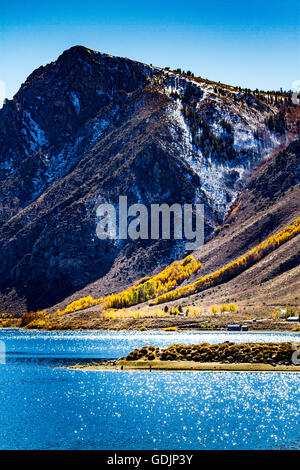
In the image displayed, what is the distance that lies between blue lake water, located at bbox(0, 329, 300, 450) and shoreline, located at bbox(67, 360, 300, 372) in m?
1.29

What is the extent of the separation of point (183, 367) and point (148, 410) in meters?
31.0

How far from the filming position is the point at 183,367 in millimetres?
98625

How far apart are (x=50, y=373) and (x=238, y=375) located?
27.7m

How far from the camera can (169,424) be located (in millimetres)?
60375

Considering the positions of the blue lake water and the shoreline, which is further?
the shoreline

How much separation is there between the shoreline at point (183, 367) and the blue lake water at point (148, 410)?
4.22 ft

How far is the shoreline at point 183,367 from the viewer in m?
93.7

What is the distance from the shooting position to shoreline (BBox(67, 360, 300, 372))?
93.7 metres

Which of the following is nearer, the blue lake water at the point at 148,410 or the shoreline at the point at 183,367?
the blue lake water at the point at 148,410

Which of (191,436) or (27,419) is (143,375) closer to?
(27,419)

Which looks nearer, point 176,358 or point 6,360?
point 176,358

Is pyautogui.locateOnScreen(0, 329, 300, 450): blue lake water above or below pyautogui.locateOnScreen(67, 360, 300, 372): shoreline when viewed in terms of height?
below

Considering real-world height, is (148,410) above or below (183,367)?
below
